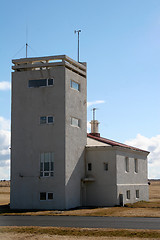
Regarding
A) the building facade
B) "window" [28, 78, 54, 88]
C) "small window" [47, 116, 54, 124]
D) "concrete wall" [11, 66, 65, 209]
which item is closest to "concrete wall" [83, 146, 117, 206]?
the building facade

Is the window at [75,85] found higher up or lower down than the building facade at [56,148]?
higher up

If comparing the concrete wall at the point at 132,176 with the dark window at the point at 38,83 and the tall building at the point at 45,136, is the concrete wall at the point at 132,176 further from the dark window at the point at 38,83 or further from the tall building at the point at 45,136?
the dark window at the point at 38,83

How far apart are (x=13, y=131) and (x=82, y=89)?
8.10 m

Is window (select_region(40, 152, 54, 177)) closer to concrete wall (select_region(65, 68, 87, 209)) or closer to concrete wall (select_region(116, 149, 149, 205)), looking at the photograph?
concrete wall (select_region(65, 68, 87, 209))

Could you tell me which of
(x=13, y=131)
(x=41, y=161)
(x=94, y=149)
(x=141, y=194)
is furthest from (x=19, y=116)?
(x=141, y=194)

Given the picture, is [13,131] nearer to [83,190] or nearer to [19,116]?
[19,116]

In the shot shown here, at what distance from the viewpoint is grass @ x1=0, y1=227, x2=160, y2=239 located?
20344 millimetres

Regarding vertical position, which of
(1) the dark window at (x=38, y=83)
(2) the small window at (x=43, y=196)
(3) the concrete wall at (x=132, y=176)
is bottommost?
(2) the small window at (x=43, y=196)

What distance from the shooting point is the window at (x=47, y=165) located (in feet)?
122

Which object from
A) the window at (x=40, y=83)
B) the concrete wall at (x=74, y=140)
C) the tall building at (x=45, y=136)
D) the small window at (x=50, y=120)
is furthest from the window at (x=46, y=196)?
the window at (x=40, y=83)

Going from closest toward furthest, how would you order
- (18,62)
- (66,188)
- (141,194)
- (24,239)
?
(24,239) < (66,188) < (18,62) < (141,194)

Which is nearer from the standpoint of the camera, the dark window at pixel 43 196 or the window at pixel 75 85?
the dark window at pixel 43 196

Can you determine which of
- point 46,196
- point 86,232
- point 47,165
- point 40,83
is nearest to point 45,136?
point 47,165

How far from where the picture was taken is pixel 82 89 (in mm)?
41281
